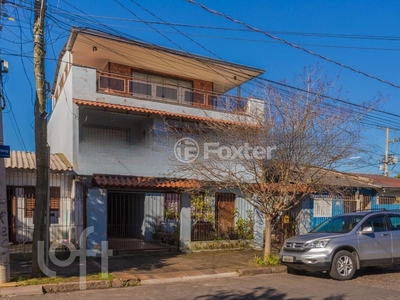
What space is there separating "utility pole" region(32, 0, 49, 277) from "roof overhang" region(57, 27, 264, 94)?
5.42 metres

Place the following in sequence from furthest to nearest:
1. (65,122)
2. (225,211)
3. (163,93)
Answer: (163,93) → (65,122) → (225,211)

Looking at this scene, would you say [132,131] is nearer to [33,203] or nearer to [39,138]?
[33,203]

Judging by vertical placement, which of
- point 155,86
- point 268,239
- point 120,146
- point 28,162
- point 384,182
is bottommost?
point 268,239

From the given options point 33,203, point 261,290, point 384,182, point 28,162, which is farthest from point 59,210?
point 384,182

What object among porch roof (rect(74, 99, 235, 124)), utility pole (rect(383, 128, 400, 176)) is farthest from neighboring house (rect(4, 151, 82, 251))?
utility pole (rect(383, 128, 400, 176))

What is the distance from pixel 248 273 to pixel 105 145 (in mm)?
7379

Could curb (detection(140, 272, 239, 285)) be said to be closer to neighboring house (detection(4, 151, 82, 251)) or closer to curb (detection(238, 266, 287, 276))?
curb (detection(238, 266, 287, 276))

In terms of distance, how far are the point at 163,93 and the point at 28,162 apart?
21.0 ft

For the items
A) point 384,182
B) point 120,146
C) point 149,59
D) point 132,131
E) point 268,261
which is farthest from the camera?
point 384,182

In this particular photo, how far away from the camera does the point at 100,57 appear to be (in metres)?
16.7

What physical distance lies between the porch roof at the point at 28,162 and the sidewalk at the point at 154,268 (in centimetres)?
319

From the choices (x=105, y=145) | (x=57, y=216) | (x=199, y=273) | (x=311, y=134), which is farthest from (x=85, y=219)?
(x=311, y=134)

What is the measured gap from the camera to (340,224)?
10617mm

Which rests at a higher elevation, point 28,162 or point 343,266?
point 28,162
